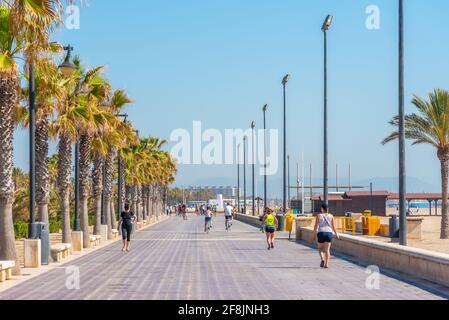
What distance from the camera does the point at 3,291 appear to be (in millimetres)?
16375

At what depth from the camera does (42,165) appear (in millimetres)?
28109

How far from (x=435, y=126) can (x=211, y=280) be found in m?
28.9

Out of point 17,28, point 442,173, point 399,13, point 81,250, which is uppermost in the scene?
point 399,13

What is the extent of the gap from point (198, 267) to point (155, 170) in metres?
66.4

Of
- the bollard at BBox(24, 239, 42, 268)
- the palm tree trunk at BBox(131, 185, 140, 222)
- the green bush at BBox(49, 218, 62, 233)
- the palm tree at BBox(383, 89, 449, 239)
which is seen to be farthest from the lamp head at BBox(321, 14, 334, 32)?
the palm tree trunk at BBox(131, 185, 140, 222)

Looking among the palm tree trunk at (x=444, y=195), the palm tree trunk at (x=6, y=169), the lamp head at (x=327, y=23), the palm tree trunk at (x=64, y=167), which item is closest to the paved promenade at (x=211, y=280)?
the palm tree trunk at (x=6, y=169)

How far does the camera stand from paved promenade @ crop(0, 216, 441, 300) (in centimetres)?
1536

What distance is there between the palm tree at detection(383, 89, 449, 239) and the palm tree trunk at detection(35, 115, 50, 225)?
21.9 metres

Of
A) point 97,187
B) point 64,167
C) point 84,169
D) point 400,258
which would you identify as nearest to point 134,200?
point 97,187

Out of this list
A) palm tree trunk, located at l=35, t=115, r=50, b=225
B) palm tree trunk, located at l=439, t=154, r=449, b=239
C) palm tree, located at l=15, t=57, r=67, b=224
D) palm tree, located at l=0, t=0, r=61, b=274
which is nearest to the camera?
Answer: palm tree, located at l=0, t=0, r=61, b=274

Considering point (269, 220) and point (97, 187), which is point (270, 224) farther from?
point (97, 187)

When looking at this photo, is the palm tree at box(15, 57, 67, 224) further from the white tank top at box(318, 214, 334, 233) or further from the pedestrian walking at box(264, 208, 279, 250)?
the white tank top at box(318, 214, 334, 233)
